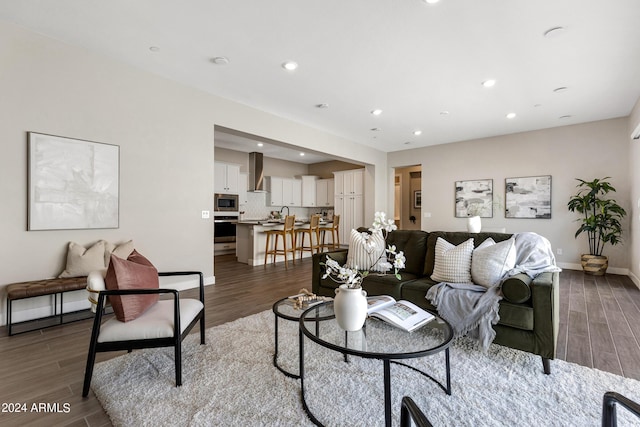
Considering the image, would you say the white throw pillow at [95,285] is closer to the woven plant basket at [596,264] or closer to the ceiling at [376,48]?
the ceiling at [376,48]

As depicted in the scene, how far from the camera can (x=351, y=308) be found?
1646mm

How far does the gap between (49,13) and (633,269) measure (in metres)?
8.29

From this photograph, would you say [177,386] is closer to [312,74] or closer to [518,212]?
[312,74]

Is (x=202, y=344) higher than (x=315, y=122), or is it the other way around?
(x=315, y=122)

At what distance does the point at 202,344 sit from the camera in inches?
95.3

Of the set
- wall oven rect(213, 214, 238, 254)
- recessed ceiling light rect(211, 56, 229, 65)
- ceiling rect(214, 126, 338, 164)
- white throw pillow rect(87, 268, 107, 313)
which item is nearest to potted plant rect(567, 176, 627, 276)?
ceiling rect(214, 126, 338, 164)

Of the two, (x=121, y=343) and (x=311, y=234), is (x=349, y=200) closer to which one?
(x=311, y=234)

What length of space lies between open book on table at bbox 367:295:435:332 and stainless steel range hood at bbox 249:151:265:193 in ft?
22.6

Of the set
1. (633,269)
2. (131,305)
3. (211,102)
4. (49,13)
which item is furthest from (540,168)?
(49,13)

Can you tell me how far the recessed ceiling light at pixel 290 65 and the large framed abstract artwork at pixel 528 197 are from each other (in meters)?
5.40

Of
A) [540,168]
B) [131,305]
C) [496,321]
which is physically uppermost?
[540,168]

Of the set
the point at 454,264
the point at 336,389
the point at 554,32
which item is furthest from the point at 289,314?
the point at 554,32

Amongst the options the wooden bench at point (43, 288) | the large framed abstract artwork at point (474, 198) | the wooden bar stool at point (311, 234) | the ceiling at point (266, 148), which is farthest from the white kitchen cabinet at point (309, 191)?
the wooden bench at point (43, 288)

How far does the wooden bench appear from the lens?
104 inches
